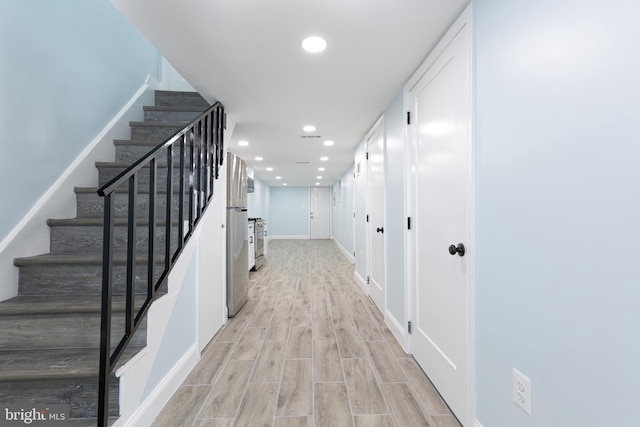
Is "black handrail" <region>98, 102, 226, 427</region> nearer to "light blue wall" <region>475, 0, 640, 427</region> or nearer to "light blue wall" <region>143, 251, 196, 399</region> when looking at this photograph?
"light blue wall" <region>143, 251, 196, 399</region>

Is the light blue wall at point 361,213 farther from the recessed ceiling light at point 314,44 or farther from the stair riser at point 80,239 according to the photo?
the stair riser at point 80,239

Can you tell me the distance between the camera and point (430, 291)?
1.76 metres

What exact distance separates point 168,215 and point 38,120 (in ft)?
3.92

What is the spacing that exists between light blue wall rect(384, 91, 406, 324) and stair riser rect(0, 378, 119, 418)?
2.00 m

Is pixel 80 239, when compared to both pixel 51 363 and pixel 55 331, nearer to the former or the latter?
pixel 55 331

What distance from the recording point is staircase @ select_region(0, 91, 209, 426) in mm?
1153

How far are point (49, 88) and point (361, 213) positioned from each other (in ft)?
12.2

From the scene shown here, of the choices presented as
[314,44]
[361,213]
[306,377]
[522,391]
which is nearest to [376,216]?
[361,213]

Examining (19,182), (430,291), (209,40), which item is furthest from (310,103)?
(19,182)

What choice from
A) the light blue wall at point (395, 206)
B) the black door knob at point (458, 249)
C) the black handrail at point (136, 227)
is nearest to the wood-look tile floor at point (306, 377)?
the light blue wall at point (395, 206)

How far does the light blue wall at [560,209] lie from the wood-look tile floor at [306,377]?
0.57 meters

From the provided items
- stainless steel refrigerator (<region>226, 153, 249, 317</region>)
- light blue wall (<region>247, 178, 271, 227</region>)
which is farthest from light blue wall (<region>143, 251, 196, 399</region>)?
light blue wall (<region>247, 178, 271, 227</region>)

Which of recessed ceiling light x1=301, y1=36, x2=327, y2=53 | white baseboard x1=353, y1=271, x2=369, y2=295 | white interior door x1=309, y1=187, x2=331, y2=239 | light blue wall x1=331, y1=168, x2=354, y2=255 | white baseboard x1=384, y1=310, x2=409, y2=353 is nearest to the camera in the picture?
recessed ceiling light x1=301, y1=36, x2=327, y2=53

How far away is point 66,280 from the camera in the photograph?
1.57 meters
